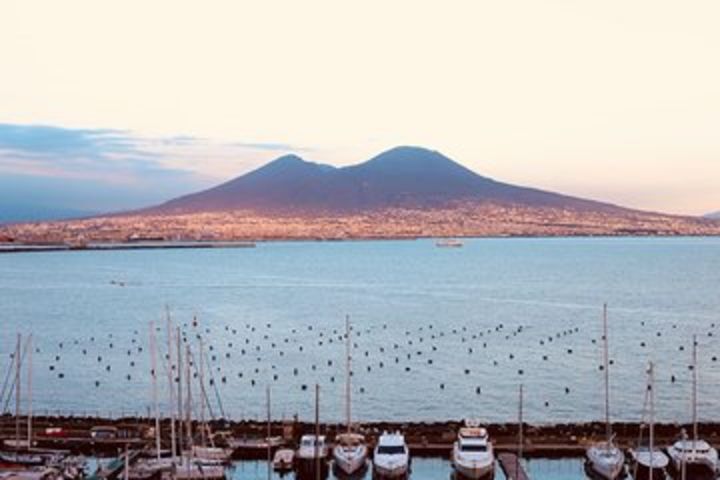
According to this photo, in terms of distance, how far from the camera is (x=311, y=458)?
27.1m

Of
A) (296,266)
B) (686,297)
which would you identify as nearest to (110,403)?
(686,297)

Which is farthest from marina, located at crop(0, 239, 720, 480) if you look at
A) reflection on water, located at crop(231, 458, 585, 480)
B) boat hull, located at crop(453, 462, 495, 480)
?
reflection on water, located at crop(231, 458, 585, 480)

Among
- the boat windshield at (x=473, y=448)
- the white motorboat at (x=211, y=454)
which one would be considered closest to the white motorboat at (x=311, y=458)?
the white motorboat at (x=211, y=454)

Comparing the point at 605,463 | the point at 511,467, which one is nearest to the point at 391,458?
the point at 511,467

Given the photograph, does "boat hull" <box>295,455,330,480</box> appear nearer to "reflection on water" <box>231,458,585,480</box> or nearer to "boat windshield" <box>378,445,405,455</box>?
"reflection on water" <box>231,458,585,480</box>

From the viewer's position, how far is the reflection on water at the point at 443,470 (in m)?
27.0

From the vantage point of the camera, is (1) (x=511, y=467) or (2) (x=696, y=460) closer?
(2) (x=696, y=460)

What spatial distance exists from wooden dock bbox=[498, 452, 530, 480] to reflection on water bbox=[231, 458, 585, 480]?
308 millimetres

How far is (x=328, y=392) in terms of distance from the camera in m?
44.4

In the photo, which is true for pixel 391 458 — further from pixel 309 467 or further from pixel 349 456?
pixel 309 467

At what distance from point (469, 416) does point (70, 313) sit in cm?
5224

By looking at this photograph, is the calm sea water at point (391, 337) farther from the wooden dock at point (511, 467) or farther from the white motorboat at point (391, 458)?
the white motorboat at point (391, 458)

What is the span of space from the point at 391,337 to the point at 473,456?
122ft

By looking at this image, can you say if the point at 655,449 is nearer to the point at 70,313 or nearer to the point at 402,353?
the point at 402,353
